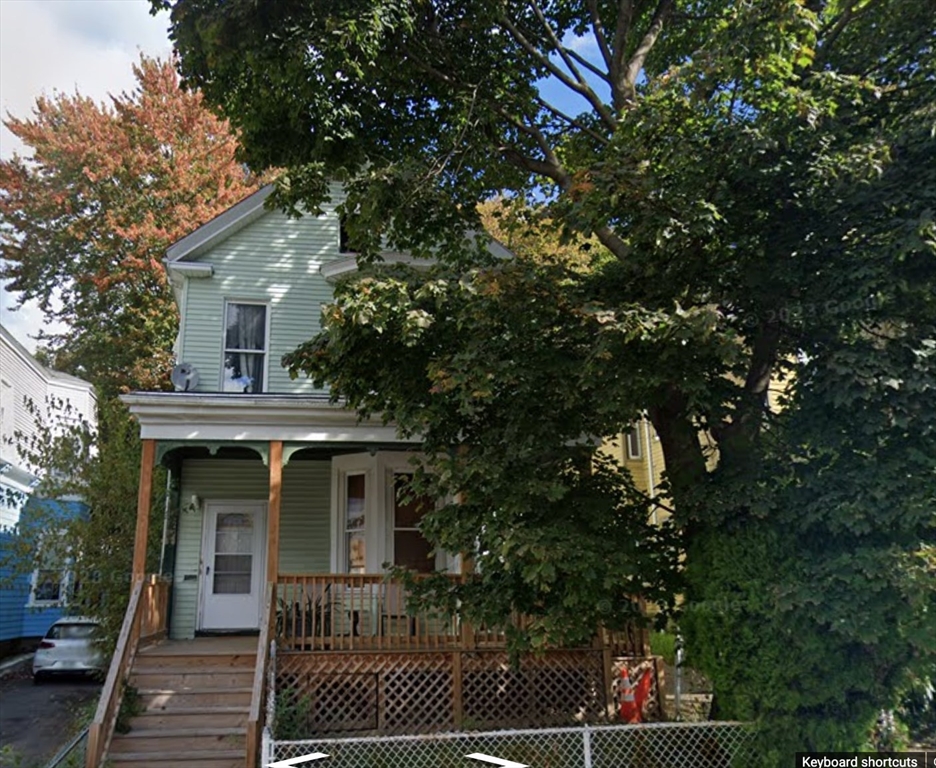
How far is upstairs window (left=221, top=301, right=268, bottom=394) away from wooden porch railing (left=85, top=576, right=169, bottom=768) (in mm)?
3485

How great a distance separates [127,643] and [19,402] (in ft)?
50.5

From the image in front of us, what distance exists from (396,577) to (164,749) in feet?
9.75

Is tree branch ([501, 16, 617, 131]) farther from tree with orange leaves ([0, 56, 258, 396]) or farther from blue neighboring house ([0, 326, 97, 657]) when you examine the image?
tree with orange leaves ([0, 56, 258, 396])

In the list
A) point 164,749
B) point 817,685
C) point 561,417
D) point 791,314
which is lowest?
point 164,749

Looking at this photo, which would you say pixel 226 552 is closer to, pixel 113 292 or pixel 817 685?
pixel 817 685

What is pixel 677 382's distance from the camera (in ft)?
21.4

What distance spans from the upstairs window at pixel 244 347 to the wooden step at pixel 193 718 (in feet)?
18.6

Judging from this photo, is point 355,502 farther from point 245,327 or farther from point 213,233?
point 213,233

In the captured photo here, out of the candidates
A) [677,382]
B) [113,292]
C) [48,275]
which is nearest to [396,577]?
[677,382]

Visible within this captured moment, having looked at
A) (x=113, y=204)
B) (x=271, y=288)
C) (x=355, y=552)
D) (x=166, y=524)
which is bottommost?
(x=355, y=552)

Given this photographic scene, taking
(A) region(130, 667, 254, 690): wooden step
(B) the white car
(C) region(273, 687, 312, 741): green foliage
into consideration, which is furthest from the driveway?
(C) region(273, 687, 312, 741): green foliage

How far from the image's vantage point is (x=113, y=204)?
22281 mm

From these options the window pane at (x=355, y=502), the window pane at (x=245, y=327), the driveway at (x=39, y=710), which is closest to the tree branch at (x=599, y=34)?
the window pane at (x=245, y=327)

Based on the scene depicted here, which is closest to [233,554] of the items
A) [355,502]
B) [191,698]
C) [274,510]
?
[355,502]
